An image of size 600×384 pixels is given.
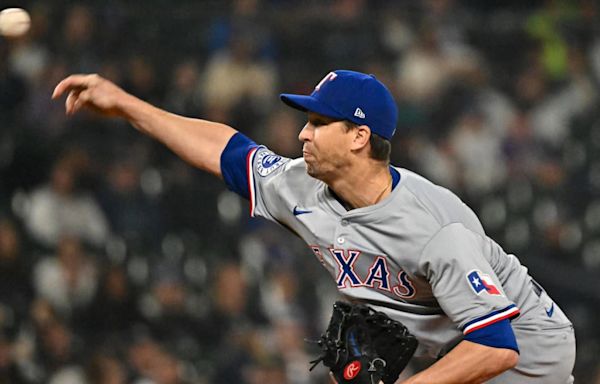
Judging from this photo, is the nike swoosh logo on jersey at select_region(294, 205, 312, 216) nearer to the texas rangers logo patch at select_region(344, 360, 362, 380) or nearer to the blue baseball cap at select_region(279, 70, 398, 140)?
the blue baseball cap at select_region(279, 70, 398, 140)

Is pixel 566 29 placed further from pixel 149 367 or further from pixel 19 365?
pixel 19 365

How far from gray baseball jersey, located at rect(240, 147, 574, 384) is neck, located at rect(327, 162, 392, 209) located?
0.15 ft

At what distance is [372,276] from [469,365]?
447 millimetres

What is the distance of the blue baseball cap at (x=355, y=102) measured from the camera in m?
3.22

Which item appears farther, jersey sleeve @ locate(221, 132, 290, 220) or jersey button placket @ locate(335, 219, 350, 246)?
jersey sleeve @ locate(221, 132, 290, 220)

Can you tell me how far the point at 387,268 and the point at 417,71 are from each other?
482 cm

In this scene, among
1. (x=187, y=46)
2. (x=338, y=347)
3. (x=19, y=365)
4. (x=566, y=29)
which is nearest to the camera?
(x=338, y=347)

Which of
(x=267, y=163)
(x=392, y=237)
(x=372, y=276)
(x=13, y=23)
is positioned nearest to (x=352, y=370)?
(x=372, y=276)

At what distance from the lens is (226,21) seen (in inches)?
296

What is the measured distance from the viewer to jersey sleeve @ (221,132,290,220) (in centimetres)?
357

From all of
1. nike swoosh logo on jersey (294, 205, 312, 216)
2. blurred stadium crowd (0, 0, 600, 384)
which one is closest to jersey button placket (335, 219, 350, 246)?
nike swoosh logo on jersey (294, 205, 312, 216)

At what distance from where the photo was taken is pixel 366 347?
10.5ft

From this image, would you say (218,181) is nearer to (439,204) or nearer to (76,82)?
(76,82)

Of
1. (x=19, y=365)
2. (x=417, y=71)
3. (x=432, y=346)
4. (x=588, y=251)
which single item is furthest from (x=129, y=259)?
(x=432, y=346)
